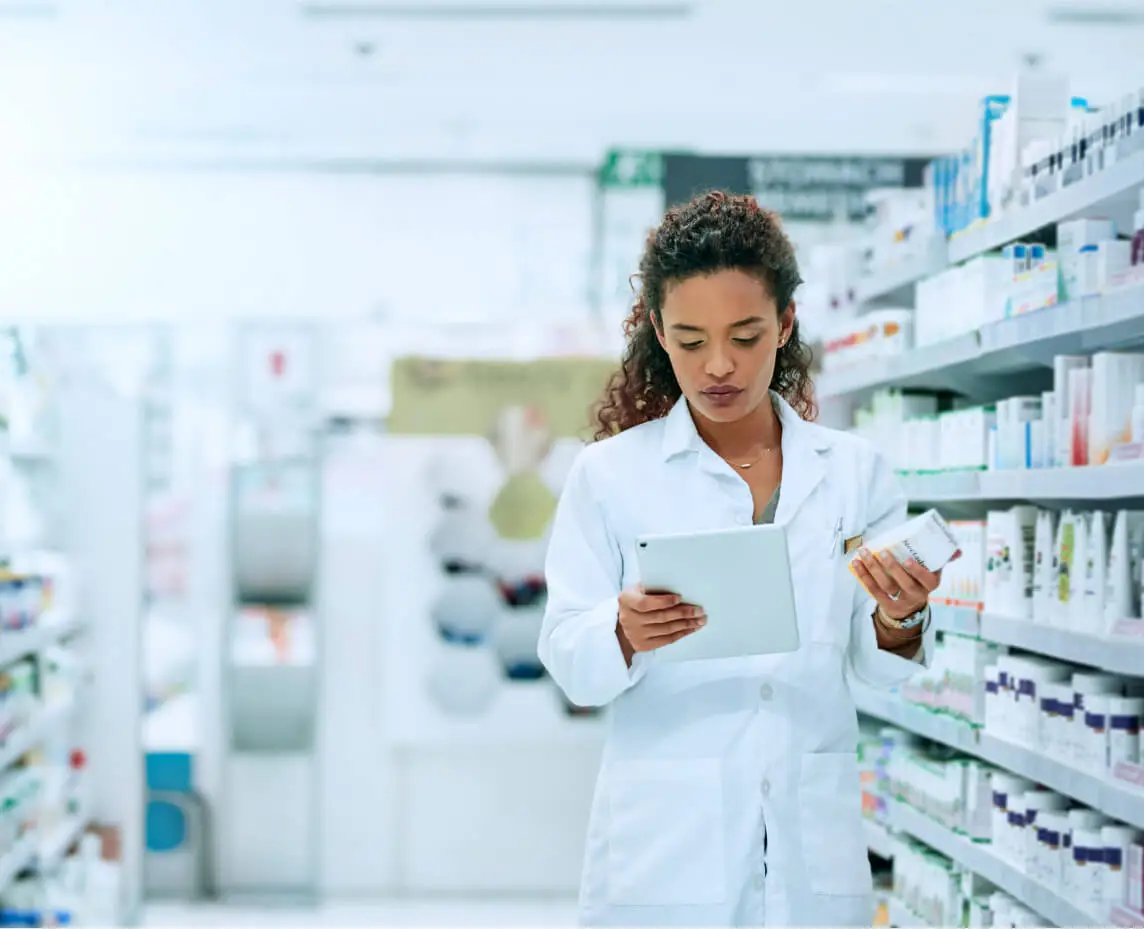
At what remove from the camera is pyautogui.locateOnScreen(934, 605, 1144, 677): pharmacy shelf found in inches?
101

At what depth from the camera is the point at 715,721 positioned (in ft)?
6.76

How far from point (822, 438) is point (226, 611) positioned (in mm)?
4891

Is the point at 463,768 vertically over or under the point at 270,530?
under

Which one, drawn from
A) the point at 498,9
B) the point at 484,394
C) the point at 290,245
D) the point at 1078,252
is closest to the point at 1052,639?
the point at 1078,252

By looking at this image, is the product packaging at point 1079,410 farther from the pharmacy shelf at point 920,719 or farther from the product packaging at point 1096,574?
the pharmacy shelf at point 920,719

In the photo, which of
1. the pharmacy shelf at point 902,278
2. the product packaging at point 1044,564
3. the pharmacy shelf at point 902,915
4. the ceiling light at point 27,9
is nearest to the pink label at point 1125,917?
the product packaging at point 1044,564

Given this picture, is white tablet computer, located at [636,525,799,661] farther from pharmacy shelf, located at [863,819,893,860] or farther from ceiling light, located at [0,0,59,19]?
ceiling light, located at [0,0,59,19]

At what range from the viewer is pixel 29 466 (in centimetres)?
575

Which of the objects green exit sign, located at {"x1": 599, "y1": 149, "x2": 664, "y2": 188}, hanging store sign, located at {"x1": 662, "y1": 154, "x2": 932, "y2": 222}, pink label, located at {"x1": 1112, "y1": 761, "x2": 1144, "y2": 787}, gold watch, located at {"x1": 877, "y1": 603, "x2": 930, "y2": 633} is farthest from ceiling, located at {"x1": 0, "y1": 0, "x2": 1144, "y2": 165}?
gold watch, located at {"x1": 877, "y1": 603, "x2": 930, "y2": 633}

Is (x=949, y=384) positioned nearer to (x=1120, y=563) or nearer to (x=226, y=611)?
(x=1120, y=563)

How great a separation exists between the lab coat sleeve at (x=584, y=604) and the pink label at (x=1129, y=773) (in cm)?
107

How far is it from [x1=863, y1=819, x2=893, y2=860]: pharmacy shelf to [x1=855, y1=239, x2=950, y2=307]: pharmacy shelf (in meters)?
1.46

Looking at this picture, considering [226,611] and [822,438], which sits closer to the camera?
[822,438]

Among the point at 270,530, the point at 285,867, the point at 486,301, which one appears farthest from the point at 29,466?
the point at 486,301
